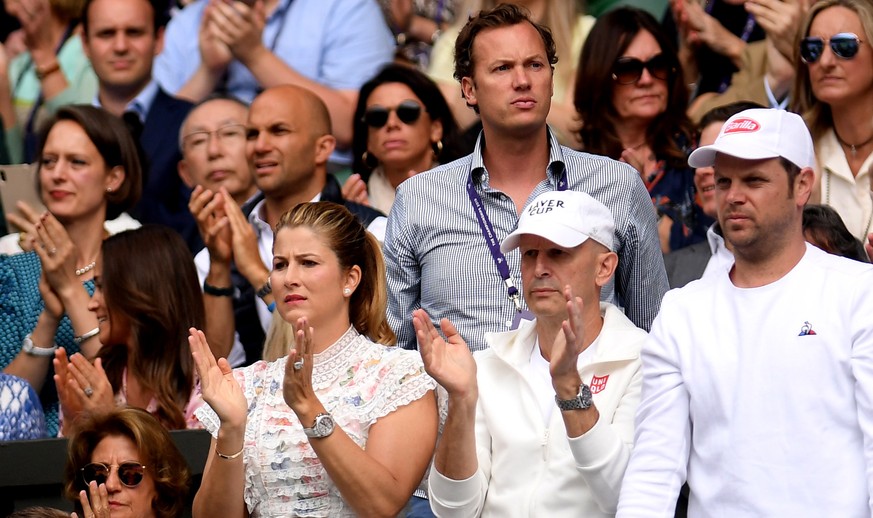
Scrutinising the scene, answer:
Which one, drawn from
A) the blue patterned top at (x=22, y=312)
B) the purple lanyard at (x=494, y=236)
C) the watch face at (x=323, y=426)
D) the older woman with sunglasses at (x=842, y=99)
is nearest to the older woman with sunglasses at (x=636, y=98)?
the older woman with sunglasses at (x=842, y=99)

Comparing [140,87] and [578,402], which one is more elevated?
[140,87]

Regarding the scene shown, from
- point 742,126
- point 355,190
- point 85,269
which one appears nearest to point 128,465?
point 85,269

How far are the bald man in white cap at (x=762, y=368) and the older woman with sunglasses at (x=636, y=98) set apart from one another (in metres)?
2.35

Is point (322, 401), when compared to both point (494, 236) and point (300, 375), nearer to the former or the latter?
point (300, 375)

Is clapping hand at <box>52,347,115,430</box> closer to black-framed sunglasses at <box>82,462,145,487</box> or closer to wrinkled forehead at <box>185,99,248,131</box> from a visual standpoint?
black-framed sunglasses at <box>82,462,145,487</box>

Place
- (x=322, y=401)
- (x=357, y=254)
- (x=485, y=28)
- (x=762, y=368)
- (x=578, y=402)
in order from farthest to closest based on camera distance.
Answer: (x=485, y=28) < (x=357, y=254) < (x=322, y=401) < (x=578, y=402) < (x=762, y=368)

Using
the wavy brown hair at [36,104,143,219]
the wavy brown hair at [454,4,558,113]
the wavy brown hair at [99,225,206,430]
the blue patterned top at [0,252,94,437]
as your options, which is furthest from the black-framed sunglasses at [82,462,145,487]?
the wavy brown hair at [36,104,143,219]

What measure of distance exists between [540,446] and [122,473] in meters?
1.53

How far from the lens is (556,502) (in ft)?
15.9

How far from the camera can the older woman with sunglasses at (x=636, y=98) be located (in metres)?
7.23

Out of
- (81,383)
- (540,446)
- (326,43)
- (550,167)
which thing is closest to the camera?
(540,446)

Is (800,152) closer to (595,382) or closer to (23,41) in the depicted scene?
(595,382)

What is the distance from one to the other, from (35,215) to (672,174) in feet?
9.68

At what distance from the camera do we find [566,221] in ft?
16.6
